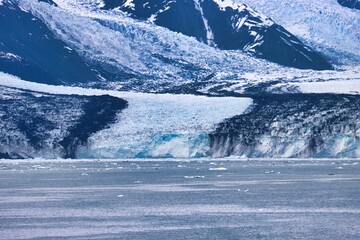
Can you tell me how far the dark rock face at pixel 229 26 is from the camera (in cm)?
10523

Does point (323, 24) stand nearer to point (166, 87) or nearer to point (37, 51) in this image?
point (37, 51)

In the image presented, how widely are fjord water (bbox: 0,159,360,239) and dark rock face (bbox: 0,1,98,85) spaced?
4939cm

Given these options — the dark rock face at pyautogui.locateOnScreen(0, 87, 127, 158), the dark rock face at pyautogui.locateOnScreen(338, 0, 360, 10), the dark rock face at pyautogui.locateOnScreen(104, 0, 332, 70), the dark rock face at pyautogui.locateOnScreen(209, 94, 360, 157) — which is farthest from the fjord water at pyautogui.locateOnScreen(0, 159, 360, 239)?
the dark rock face at pyautogui.locateOnScreen(338, 0, 360, 10)

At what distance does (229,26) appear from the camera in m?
114

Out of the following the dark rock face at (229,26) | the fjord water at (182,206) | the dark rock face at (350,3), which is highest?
the dark rock face at (350,3)

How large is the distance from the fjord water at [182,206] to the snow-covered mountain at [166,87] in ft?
38.0

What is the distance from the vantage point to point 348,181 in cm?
2444

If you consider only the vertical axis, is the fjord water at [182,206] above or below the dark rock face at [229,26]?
below

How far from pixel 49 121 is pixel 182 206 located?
26.6 meters

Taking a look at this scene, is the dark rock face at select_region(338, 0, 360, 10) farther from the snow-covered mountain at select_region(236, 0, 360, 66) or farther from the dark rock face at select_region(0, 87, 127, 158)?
the dark rock face at select_region(0, 87, 127, 158)

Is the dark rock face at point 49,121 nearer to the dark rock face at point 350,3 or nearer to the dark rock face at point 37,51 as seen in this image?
the dark rock face at point 37,51

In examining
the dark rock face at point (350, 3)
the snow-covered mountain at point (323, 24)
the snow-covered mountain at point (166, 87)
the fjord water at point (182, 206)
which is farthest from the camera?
the dark rock face at point (350, 3)

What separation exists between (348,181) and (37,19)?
67978mm

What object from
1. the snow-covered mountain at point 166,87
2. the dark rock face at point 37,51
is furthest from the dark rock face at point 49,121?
the dark rock face at point 37,51
